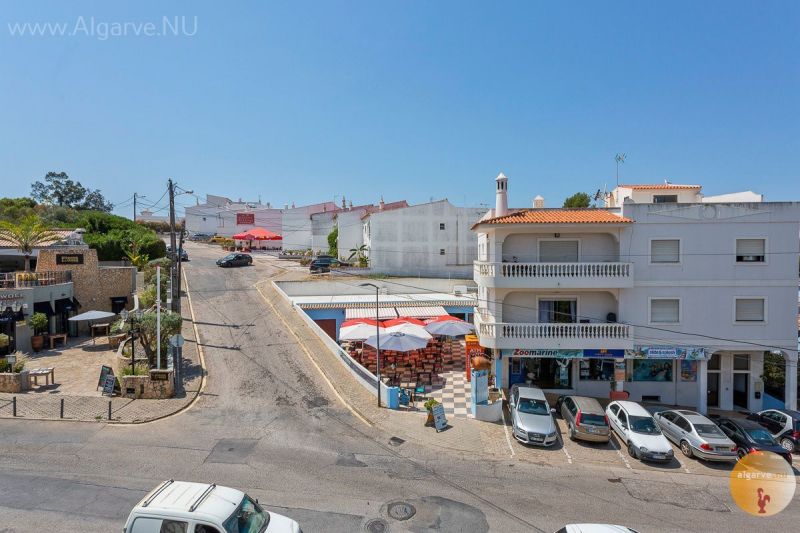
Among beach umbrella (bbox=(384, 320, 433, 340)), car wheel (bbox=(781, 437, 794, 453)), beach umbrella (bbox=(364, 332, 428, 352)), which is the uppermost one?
beach umbrella (bbox=(384, 320, 433, 340))

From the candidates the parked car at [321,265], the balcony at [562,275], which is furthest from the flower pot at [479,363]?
the parked car at [321,265]

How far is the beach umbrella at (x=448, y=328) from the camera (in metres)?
26.3

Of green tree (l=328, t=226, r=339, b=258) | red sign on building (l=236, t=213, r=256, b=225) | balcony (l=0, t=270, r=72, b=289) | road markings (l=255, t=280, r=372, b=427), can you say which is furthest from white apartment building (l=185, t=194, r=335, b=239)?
balcony (l=0, t=270, r=72, b=289)

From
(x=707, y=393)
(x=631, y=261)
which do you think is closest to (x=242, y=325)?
(x=631, y=261)

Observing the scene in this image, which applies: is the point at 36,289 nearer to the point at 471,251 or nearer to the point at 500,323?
the point at 500,323

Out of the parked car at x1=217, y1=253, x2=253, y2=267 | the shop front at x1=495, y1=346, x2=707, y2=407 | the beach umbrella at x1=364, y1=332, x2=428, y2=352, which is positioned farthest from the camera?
the parked car at x1=217, y1=253, x2=253, y2=267

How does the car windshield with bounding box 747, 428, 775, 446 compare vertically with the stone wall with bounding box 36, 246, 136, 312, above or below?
below

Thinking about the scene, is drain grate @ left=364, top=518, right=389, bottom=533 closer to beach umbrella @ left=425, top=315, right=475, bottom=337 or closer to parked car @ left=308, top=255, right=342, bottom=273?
Result: beach umbrella @ left=425, top=315, right=475, bottom=337

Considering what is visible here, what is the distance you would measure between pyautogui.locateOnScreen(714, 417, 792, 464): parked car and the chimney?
1355cm

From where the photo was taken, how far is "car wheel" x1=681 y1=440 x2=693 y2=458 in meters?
17.3

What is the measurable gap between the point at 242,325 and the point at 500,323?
1741 cm

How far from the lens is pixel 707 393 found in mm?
23906

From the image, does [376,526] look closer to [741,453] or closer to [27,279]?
[741,453]

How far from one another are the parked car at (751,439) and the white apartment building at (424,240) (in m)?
30.7
